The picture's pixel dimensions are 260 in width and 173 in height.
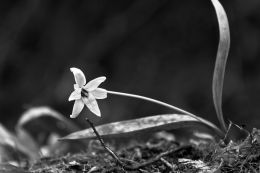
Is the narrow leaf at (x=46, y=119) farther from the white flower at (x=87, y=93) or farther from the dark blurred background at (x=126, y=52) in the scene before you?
the dark blurred background at (x=126, y=52)

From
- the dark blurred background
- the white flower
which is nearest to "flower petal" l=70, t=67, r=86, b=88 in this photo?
the white flower

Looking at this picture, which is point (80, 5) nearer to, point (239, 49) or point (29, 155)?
point (239, 49)

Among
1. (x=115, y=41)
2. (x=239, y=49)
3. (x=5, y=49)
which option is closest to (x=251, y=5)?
(x=239, y=49)

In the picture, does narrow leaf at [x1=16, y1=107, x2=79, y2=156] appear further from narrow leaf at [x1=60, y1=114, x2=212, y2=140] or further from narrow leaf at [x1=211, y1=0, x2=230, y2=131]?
narrow leaf at [x1=211, y1=0, x2=230, y2=131]

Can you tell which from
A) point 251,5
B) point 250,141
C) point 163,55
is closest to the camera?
point 250,141

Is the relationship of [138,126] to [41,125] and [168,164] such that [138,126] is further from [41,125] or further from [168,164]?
[41,125]

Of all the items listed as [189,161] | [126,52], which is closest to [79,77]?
[189,161]
